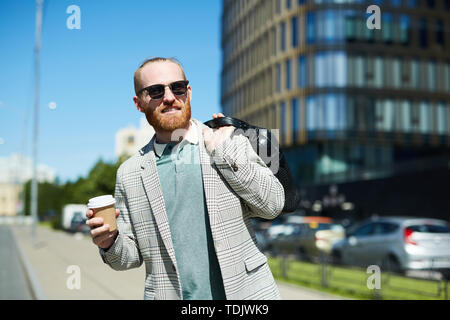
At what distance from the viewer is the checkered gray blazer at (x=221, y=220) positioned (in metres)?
2.15

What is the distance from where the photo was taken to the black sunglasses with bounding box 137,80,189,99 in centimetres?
229

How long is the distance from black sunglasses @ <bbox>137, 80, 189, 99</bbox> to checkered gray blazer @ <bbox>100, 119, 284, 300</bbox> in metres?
0.15

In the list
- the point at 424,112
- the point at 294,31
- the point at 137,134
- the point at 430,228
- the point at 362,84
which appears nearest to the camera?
the point at 137,134

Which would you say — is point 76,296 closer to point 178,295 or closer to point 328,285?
point 328,285

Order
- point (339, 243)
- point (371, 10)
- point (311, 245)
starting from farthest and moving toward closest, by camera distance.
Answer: point (311, 245) → point (339, 243) → point (371, 10)

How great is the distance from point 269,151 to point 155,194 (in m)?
0.48

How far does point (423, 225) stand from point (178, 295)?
473 inches

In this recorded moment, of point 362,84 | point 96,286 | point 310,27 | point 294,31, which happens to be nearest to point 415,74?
point 362,84

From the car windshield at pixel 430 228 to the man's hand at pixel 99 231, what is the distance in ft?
38.5

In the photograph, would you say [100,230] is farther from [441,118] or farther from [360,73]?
[441,118]

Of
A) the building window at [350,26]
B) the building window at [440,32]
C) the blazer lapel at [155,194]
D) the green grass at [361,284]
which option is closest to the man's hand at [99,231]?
the blazer lapel at [155,194]

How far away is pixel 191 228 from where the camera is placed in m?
2.23

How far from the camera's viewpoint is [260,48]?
157 feet
